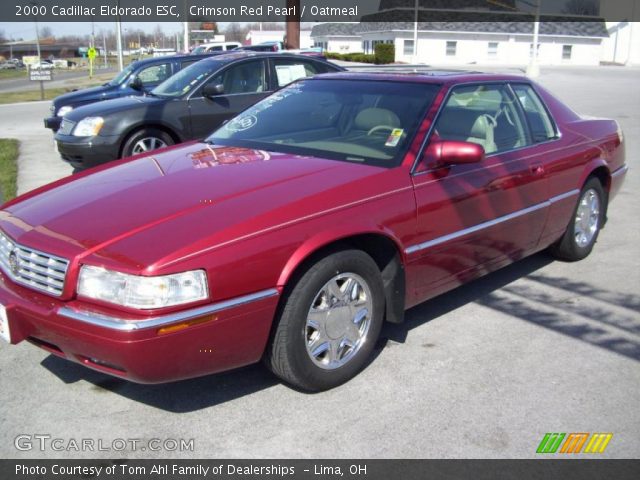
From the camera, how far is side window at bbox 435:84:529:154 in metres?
4.23

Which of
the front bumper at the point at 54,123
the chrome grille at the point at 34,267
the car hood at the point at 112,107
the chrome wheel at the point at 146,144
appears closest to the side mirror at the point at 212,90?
the car hood at the point at 112,107

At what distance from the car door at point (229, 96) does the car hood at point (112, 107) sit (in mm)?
509

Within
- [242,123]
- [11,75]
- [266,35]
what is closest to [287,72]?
[242,123]

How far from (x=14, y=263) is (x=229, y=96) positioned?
602 cm

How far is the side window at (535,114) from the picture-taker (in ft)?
16.1

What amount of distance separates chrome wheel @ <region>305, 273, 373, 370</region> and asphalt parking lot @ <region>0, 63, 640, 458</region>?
0.20 m

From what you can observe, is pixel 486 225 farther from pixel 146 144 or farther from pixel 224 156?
pixel 146 144

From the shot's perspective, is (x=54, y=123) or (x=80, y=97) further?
(x=80, y=97)

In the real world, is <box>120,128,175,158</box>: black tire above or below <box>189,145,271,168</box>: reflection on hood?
below

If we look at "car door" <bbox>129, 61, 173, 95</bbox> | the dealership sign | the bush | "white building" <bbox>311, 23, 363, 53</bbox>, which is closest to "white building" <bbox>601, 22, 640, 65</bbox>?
"white building" <bbox>311, 23, 363, 53</bbox>

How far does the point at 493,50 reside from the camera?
175 feet

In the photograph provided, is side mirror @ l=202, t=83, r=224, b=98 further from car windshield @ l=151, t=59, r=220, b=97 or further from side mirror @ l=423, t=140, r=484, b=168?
side mirror @ l=423, t=140, r=484, b=168

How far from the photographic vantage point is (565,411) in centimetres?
330

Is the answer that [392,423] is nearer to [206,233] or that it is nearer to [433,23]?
[206,233]
